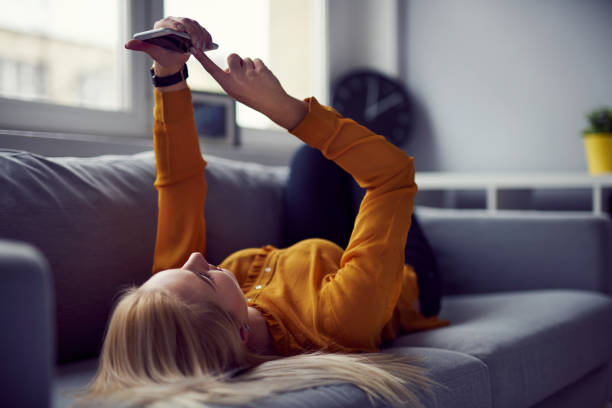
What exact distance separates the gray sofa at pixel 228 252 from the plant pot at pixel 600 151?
0.72 metres

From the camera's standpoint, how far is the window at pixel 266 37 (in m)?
2.24

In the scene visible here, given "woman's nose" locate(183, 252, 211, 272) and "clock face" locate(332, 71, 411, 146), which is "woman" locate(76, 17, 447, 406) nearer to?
"woman's nose" locate(183, 252, 211, 272)

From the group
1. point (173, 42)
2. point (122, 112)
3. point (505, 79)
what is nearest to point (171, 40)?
point (173, 42)

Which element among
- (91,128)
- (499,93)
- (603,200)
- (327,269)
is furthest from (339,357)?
(499,93)

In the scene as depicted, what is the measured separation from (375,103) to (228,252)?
190 centimetres

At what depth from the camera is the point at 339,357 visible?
0.80 metres

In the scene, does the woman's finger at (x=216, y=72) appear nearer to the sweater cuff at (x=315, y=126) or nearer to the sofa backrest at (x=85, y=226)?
the sweater cuff at (x=315, y=126)

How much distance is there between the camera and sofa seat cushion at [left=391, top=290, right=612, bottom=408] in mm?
996

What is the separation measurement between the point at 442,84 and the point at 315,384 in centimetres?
252

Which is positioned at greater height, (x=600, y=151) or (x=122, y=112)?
(x=122, y=112)

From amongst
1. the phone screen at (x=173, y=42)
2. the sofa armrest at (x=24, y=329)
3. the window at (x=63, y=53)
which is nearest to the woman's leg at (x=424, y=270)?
the phone screen at (x=173, y=42)

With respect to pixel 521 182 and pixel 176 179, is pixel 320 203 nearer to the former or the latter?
pixel 176 179

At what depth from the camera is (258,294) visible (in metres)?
0.99

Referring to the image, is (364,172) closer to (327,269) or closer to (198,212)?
(327,269)
